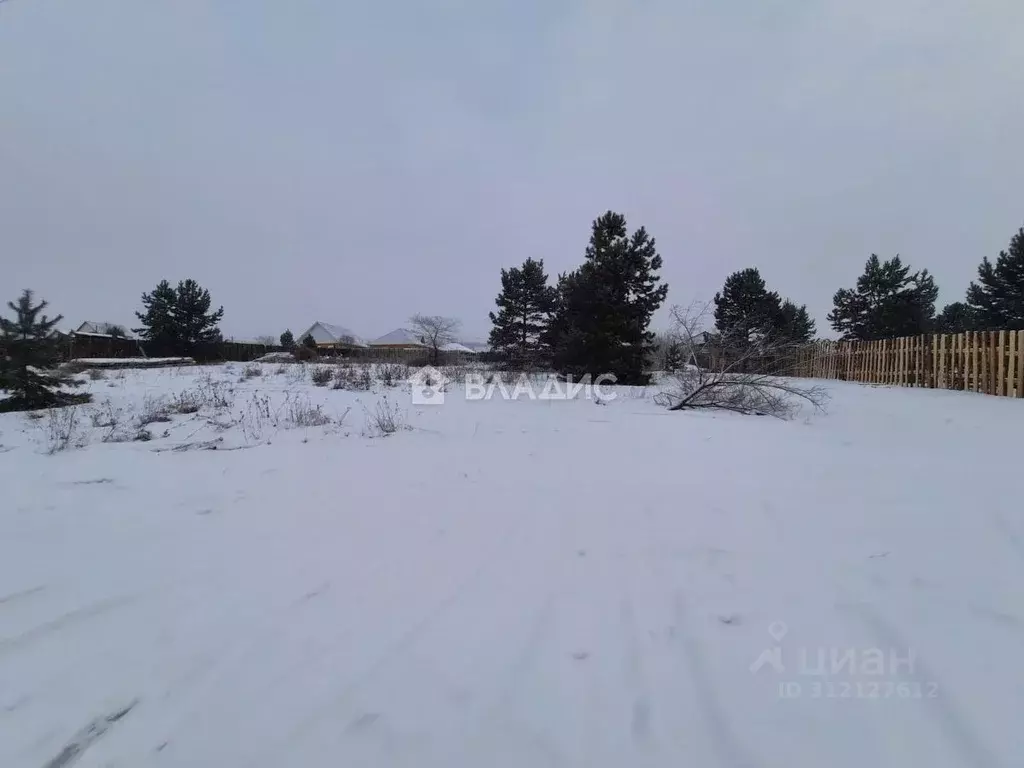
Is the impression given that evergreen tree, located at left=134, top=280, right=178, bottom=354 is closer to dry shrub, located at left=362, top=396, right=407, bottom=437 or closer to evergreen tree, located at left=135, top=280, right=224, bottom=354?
evergreen tree, located at left=135, top=280, right=224, bottom=354

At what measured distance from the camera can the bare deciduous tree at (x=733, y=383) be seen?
650 cm

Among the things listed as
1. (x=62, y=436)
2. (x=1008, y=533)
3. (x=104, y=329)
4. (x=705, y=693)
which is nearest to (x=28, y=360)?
(x=62, y=436)

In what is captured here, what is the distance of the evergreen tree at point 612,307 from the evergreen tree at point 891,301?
14.8 meters

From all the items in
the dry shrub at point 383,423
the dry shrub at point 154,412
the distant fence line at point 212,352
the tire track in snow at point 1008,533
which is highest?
the distant fence line at point 212,352

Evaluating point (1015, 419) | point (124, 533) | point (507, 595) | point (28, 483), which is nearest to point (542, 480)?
point (507, 595)

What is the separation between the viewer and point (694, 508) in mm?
2785

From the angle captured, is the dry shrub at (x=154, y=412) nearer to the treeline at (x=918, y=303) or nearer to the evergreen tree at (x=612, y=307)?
the evergreen tree at (x=612, y=307)

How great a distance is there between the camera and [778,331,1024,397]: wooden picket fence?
23.1 ft

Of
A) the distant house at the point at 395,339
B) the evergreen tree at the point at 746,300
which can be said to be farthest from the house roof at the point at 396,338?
the evergreen tree at the point at 746,300

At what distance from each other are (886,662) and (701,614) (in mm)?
585

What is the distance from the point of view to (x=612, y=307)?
47.4 ft

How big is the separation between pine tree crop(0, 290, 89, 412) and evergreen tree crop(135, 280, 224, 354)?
2211cm

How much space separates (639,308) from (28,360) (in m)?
14.6

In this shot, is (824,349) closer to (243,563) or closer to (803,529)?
(803,529)
